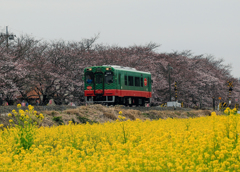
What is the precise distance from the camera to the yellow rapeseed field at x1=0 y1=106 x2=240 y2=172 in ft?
14.0

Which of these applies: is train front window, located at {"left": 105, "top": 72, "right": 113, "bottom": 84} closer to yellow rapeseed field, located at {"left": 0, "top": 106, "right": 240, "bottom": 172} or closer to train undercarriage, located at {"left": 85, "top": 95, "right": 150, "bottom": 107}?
train undercarriage, located at {"left": 85, "top": 95, "right": 150, "bottom": 107}

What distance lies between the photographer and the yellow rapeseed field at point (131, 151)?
427 cm

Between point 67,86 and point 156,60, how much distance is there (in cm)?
1643

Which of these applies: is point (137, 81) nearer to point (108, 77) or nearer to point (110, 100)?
point (108, 77)

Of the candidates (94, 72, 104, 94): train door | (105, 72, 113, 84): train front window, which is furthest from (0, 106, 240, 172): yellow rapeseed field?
(94, 72, 104, 94): train door

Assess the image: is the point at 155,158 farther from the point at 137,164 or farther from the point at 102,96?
the point at 102,96

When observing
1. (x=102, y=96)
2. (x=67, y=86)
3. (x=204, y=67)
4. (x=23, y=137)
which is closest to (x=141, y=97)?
(x=102, y=96)

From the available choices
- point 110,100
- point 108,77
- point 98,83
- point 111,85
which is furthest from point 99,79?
point 110,100

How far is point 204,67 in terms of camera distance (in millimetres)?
53844

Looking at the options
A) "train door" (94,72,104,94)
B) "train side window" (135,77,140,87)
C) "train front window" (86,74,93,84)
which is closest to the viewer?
"train door" (94,72,104,94)

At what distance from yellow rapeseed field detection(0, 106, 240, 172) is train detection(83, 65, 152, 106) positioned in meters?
13.3

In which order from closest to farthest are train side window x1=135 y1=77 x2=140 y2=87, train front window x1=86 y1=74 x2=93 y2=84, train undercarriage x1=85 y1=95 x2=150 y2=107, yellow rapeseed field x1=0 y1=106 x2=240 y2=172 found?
yellow rapeseed field x1=0 y1=106 x2=240 y2=172 < train undercarriage x1=85 y1=95 x2=150 y2=107 < train front window x1=86 y1=74 x2=93 y2=84 < train side window x1=135 y1=77 x2=140 y2=87

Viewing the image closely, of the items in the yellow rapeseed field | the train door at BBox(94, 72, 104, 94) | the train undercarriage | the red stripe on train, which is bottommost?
the yellow rapeseed field

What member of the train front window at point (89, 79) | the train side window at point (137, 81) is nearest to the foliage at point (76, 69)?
the train front window at point (89, 79)
